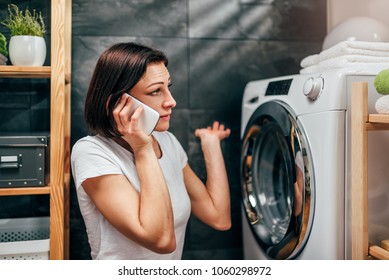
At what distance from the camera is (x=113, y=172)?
3.56ft

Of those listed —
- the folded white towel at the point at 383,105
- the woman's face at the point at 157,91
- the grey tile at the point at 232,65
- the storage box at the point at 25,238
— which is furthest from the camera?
the grey tile at the point at 232,65

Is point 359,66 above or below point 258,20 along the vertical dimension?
Answer: below

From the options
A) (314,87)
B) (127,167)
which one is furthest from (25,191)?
(314,87)

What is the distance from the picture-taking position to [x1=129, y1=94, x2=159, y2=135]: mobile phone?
1100 millimetres

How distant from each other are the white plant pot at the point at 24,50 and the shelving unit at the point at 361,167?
880mm

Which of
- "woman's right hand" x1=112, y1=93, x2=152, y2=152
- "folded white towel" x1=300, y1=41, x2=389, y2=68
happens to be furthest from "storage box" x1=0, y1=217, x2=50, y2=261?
"folded white towel" x1=300, y1=41, x2=389, y2=68

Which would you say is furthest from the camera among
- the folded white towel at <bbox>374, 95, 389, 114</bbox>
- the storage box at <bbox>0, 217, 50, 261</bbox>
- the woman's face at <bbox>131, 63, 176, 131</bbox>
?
the storage box at <bbox>0, 217, 50, 261</bbox>

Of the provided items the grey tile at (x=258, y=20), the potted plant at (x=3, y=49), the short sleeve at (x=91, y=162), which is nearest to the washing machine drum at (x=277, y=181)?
the grey tile at (x=258, y=20)

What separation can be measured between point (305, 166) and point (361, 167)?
0.53ft

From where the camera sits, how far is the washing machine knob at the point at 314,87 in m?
1.13

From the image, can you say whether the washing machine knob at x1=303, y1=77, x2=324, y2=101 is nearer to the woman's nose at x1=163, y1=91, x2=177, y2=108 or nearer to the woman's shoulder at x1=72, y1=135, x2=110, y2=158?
the woman's nose at x1=163, y1=91, x2=177, y2=108

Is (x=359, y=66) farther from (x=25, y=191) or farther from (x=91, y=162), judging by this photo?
(x=25, y=191)

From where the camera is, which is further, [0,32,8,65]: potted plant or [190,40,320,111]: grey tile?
[190,40,320,111]: grey tile

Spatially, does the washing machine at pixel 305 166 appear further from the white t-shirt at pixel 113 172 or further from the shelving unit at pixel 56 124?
the shelving unit at pixel 56 124
